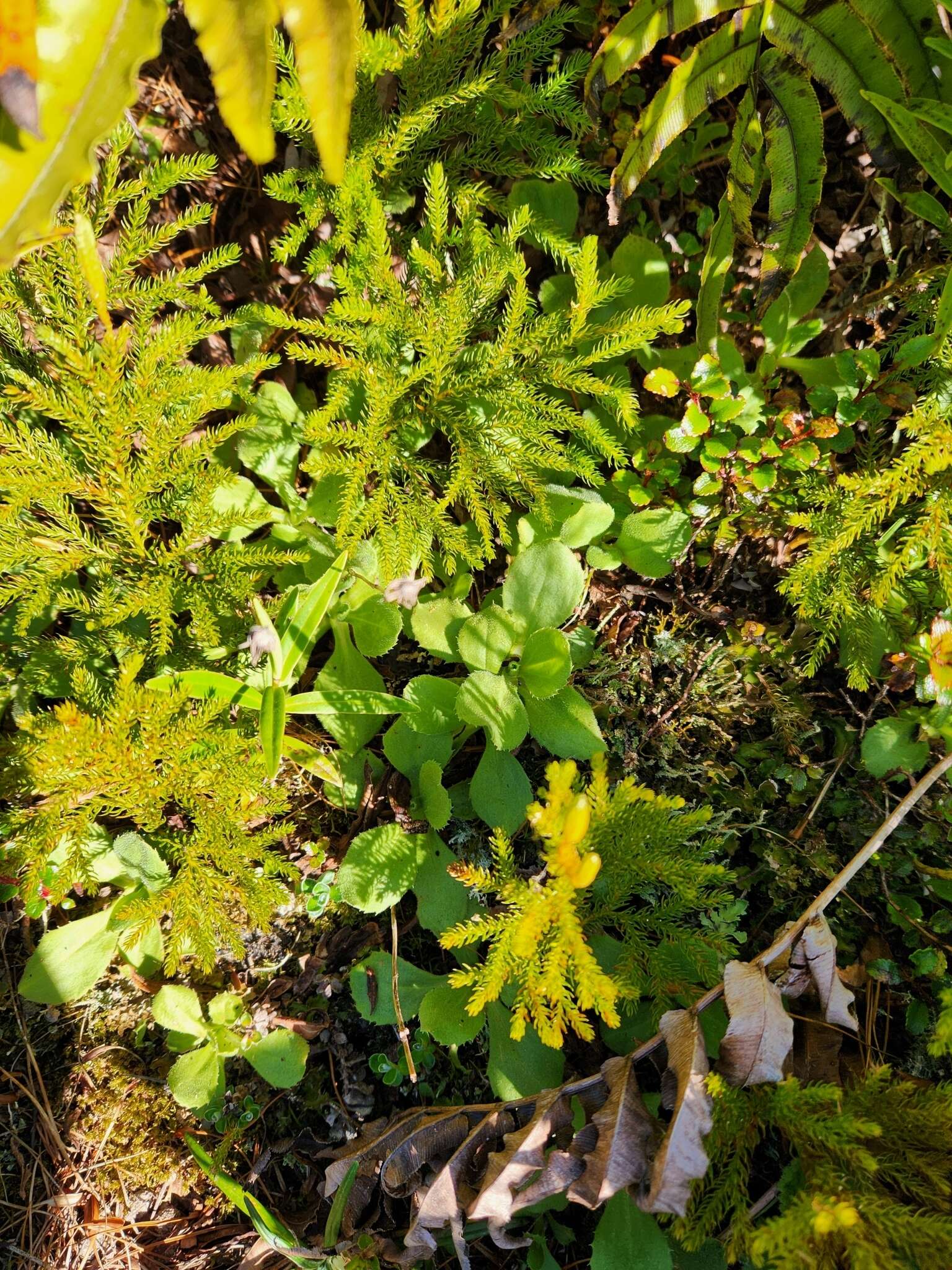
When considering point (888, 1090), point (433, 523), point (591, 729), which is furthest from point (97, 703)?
point (888, 1090)

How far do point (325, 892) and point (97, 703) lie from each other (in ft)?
2.48

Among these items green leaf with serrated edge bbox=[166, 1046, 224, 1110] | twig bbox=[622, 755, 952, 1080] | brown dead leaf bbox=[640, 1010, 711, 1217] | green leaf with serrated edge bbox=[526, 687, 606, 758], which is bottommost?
green leaf with serrated edge bbox=[166, 1046, 224, 1110]

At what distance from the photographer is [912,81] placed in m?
1.74

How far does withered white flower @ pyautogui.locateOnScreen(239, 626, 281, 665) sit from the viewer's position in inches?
69.0

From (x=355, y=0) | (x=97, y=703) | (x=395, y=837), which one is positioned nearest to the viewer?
(x=355, y=0)

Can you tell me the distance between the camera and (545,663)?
195 centimetres

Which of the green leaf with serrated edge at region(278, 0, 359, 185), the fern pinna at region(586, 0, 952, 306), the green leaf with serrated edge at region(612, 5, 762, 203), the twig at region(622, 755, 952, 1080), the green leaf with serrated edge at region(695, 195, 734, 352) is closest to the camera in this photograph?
the green leaf with serrated edge at region(278, 0, 359, 185)

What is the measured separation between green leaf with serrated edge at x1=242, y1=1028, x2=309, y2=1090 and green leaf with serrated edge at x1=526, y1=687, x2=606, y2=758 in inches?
38.6

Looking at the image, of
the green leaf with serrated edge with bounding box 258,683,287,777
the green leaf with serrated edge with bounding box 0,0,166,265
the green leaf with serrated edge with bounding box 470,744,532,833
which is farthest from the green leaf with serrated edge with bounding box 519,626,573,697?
the green leaf with serrated edge with bounding box 0,0,166,265

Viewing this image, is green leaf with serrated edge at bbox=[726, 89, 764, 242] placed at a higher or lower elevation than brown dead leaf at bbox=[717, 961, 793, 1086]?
higher

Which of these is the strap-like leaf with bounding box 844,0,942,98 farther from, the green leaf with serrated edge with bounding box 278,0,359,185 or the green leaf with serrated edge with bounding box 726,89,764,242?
the green leaf with serrated edge with bounding box 278,0,359,185

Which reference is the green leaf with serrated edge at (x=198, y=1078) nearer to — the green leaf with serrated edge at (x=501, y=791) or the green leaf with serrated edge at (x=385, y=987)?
the green leaf with serrated edge at (x=385, y=987)

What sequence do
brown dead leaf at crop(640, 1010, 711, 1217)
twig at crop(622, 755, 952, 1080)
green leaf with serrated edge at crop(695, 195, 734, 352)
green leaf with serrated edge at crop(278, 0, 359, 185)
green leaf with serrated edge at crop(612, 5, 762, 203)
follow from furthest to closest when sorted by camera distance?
1. green leaf with serrated edge at crop(695, 195, 734, 352)
2. green leaf with serrated edge at crop(612, 5, 762, 203)
3. twig at crop(622, 755, 952, 1080)
4. brown dead leaf at crop(640, 1010, 711, 1217)
5. green leaf with serrated edge at crop(278, 0, 359, 185)

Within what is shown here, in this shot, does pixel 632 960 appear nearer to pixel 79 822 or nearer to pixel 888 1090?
pixel 888 1090
